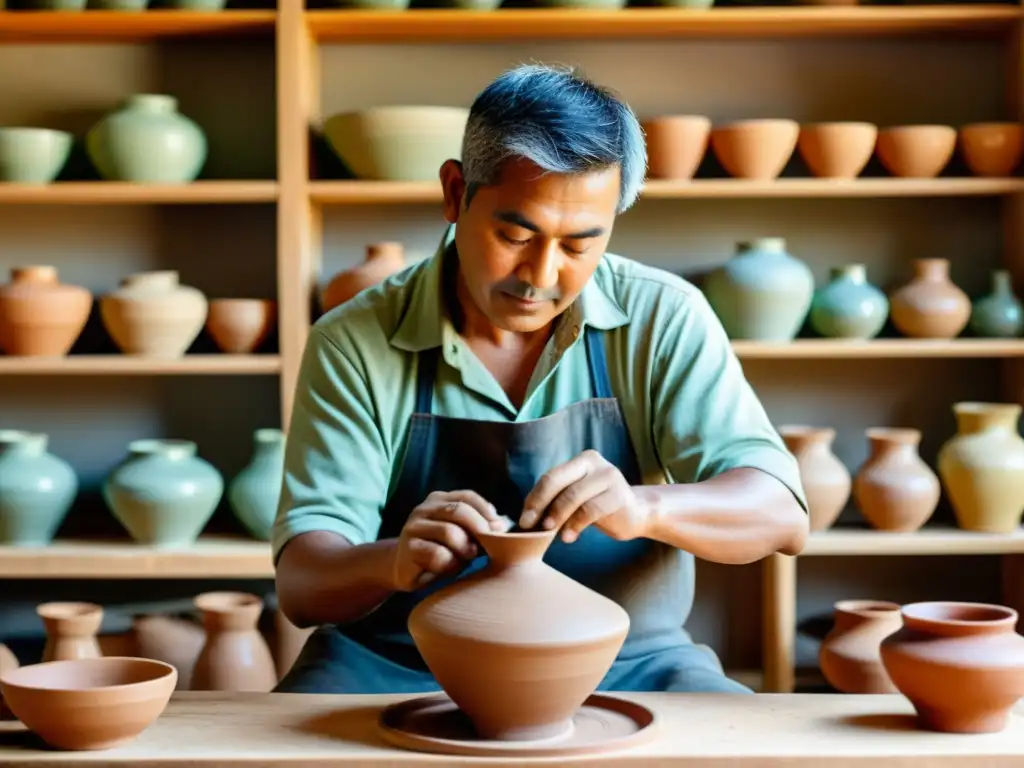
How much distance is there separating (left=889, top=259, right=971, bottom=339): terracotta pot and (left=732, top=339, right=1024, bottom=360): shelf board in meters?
0.05

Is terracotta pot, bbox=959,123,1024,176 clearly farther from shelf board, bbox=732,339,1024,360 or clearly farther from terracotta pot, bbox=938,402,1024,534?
terracotta pot, bbox=938,402,1024,534

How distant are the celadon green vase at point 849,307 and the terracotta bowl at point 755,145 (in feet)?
1.20

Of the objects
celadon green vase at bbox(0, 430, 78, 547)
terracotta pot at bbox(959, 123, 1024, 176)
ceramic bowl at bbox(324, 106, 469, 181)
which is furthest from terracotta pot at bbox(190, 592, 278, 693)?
terracotta pot at bbox(959, 123, 1024, 176)

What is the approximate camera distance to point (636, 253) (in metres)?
4.13

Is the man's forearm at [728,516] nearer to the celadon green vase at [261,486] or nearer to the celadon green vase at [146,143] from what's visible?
the celadon green vase at [261,486]

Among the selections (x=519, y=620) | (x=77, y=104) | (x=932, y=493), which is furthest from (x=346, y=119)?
(x=519, y=620)

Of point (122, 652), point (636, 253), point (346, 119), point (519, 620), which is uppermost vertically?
point (346, 119)

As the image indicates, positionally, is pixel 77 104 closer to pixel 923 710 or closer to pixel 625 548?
pixel 625 548

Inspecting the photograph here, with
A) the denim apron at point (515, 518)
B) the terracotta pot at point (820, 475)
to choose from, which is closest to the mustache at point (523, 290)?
the denim apron at point (515, 518)

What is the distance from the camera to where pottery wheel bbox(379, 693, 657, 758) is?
1567 mm

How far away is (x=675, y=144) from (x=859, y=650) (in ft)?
4.77

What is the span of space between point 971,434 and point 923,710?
7.60 ft

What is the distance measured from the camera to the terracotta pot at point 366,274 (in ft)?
12.3

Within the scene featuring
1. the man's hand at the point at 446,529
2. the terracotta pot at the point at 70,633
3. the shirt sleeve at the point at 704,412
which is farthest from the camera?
the terracotta pot at the point at 70,633
